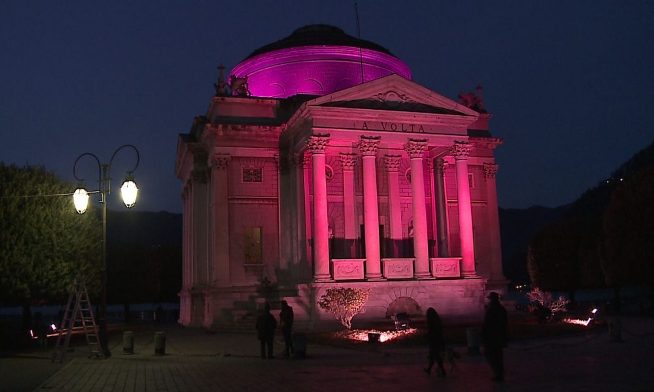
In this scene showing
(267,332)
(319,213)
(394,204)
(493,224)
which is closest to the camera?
(267,332)

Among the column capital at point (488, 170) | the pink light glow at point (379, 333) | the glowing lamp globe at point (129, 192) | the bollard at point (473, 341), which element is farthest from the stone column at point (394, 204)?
the glowing lamp globe at point (129, 192)

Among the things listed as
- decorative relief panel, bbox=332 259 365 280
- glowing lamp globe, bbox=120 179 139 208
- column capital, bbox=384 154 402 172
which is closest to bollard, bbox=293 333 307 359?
glowing lamp globe, bbox=120 179 139 208

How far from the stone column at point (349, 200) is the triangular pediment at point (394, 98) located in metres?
3.35

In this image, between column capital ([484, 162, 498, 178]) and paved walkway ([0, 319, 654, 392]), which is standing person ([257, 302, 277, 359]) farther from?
column capital ([484, 162, 498, 178])

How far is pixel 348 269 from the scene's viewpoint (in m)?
32.8

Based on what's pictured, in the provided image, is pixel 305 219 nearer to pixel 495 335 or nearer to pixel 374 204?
pixel 374 204

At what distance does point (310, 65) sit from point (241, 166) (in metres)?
8.38

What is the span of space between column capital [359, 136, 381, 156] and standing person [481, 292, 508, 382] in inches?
773

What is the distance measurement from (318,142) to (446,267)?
930 cm

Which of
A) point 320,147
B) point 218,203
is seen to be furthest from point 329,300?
point 218,203

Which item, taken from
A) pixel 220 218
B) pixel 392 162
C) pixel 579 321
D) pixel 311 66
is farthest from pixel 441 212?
pixel 220 218

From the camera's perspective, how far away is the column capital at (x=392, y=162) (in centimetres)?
A: 3681

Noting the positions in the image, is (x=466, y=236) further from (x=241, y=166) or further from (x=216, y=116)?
(x=216, y=116)

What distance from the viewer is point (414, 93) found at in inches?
1356
